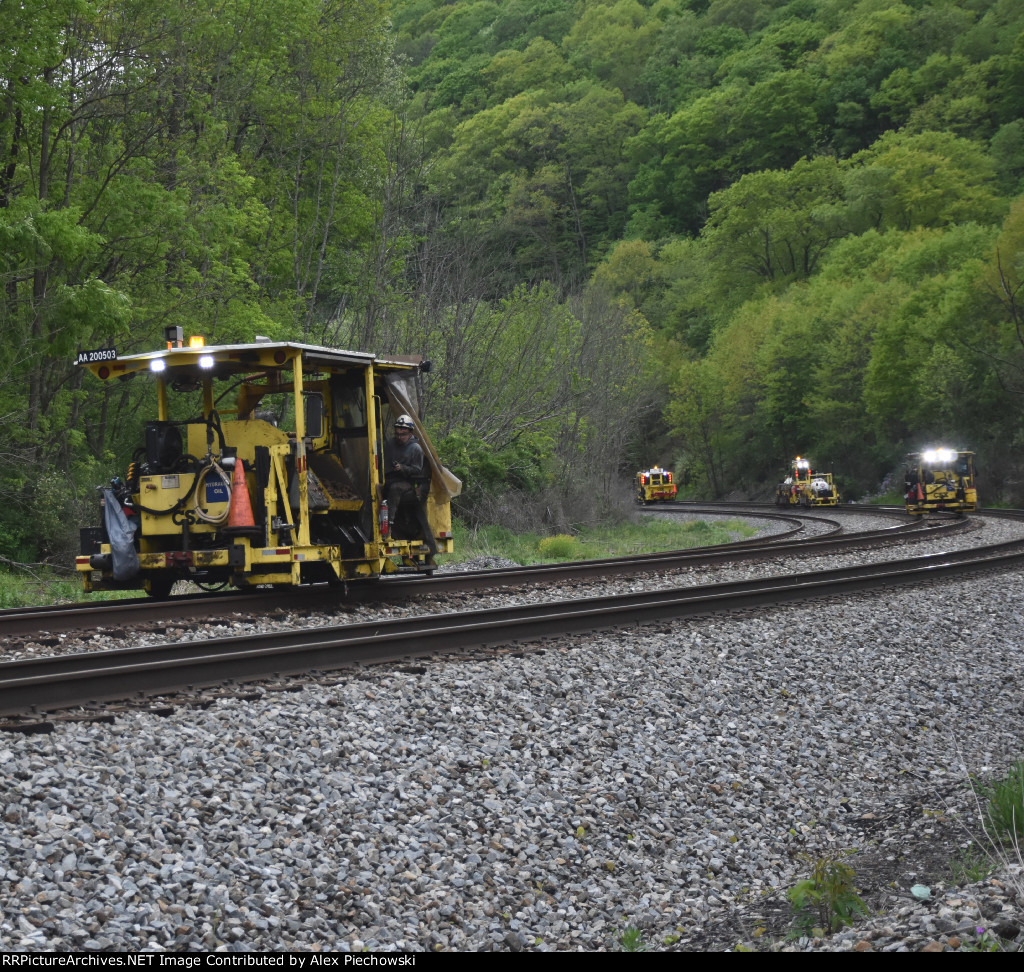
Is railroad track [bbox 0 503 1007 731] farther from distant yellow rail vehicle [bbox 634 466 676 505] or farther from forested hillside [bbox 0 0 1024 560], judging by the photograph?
distant yellow rail vehicle [bbox 634 466 676 505]

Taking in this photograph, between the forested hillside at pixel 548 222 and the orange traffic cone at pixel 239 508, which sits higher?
the forested hillside at pixel 548 222

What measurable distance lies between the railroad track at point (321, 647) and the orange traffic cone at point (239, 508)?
2132 mm

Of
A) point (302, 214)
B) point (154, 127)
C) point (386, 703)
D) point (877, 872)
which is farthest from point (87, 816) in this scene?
point (302, 214)

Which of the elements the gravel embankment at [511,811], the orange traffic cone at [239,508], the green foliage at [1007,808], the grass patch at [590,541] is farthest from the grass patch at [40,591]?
the green foliage at [1007,808]

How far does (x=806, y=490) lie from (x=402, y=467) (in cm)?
3975

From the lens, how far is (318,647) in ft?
27.2

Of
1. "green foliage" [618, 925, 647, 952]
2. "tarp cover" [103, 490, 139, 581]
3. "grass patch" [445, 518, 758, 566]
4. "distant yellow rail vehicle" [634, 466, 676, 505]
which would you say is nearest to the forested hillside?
"grass patch" [445, 518, 758, 566]

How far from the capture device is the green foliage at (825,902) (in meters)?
4.85

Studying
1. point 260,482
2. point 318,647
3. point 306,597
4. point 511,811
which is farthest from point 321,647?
point 306,597

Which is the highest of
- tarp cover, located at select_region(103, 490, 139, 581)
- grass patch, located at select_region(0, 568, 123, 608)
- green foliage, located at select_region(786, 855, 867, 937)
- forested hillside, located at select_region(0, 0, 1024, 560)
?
forested hillside, located at select_region(0, 0, 1024, 560)

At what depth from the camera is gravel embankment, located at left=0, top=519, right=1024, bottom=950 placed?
4.51 metres

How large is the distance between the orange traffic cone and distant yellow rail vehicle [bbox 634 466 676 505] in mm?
51466

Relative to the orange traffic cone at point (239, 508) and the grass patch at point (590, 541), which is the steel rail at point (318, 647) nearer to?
the orange traffic cone at point (239, 508)
